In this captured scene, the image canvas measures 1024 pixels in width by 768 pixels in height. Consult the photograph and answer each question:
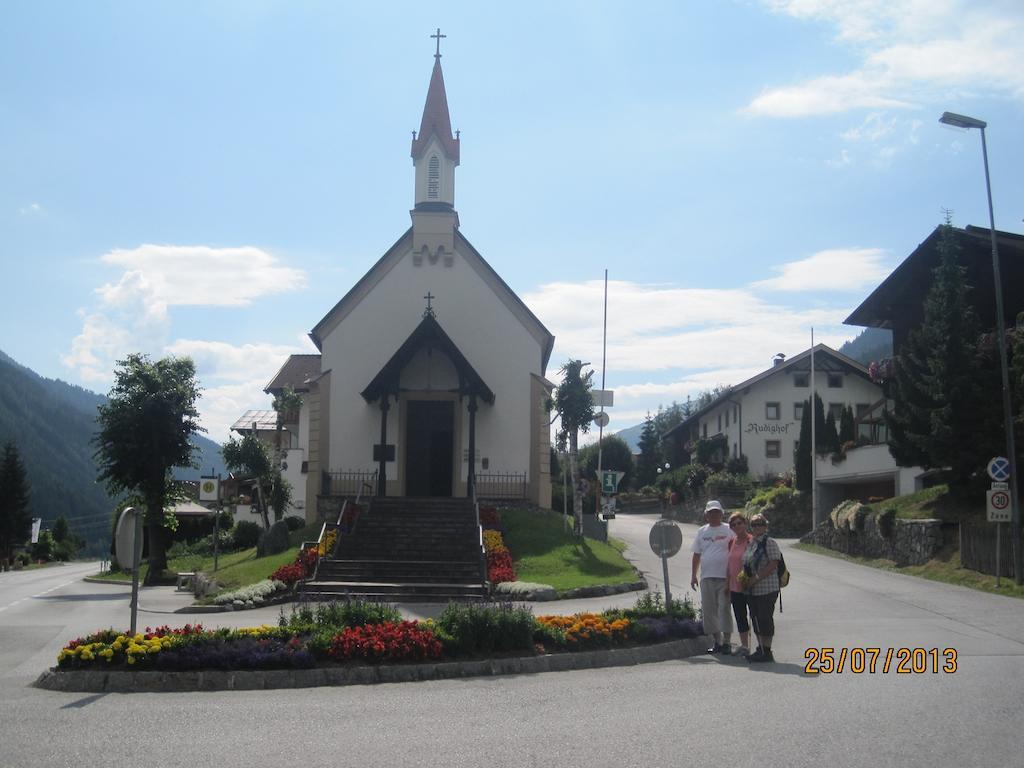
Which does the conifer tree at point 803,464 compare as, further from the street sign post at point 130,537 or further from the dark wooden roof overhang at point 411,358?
the street sign post at point 130,537

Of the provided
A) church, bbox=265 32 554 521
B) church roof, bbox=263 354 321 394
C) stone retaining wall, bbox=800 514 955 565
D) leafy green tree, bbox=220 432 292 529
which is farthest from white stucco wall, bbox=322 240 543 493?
church roof, bbox=263 354 321 394

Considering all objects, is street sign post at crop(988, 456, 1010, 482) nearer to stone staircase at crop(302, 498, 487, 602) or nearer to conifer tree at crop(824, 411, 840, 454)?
stone staircase at crop(302, 498, 487, 602)

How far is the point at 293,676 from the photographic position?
10.9 meters

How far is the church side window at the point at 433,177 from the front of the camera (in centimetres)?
3366

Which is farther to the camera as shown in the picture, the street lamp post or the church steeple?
the church steeple

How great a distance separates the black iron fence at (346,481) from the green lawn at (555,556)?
4616 mm

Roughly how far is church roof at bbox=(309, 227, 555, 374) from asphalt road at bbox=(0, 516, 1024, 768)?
19.9 metres

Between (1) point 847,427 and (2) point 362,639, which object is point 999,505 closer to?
(2) point 362,639

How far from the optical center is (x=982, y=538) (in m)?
22.7

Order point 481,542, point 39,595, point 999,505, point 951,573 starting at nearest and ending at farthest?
point 999,505
point 951,573
point 481,542
point 39,595

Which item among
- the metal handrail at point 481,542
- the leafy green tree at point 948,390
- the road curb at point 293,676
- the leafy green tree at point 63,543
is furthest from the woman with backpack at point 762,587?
the leafy green tree at point 63,543

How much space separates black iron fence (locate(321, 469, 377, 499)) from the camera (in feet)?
101

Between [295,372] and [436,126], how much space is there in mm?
31161

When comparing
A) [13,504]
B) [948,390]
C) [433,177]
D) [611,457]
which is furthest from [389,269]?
[13,504]
